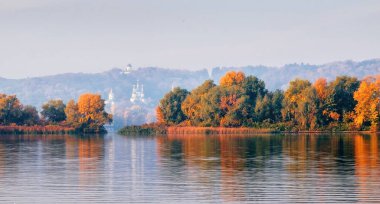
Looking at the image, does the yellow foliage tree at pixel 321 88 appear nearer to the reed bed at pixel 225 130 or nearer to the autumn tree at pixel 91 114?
the reed bed at pixel 225 130

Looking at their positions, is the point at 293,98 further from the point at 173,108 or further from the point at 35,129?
the point at 35,129

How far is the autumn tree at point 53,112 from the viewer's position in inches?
4914

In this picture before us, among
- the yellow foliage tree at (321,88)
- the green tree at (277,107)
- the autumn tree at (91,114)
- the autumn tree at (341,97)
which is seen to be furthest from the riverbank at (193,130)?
the yellow foliage tree at (321,88)

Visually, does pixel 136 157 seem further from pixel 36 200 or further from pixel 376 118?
pixel 376 118

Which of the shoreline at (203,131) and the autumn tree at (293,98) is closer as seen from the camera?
the shoreline at (203,131)

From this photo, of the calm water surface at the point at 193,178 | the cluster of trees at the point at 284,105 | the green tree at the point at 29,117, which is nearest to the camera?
the calm water surface at the point at 193,178

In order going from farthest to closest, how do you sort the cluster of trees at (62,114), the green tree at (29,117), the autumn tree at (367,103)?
the green tree at (29,117)
the cluster of trees at (62,114)
the autumn tree at (367,103)

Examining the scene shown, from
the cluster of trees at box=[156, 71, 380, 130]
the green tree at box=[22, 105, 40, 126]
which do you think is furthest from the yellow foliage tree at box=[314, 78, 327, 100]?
the green tree at box=[22, 105, 40, 126]

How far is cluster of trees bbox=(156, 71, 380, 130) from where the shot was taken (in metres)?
106

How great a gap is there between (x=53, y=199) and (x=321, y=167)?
17.1 metres

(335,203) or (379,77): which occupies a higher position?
(379,77)

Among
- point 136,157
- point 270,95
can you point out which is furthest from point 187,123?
point 136,157

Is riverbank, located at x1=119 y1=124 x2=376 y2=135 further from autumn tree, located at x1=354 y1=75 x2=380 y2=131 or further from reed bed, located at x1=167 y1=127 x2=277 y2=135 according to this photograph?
autumn tree, located at x1=354 y1=75 x2=380 y2=131

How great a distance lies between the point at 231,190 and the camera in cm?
3050
